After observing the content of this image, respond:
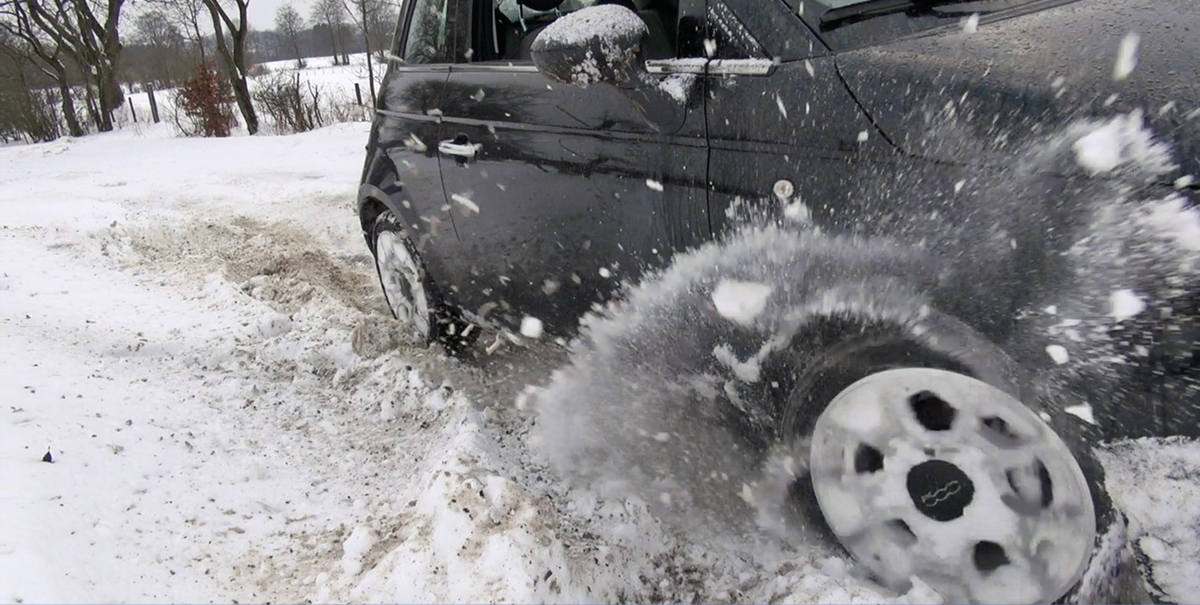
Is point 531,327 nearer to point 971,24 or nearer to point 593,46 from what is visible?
point 593,46

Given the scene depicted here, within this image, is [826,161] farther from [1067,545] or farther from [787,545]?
[787,545]

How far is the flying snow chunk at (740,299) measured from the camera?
1862 millimetres

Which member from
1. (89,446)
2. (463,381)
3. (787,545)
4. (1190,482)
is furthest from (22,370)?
(1190,482)

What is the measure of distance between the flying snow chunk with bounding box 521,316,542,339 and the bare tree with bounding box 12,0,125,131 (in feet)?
87.8

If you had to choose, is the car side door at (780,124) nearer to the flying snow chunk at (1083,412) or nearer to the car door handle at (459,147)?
the flying snow chunk at (1083,412)

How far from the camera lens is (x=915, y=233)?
4.98ft

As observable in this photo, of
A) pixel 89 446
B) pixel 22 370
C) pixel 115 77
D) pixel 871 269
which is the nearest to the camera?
pixel 871 269

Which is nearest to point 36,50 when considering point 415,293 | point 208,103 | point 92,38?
point 92,38

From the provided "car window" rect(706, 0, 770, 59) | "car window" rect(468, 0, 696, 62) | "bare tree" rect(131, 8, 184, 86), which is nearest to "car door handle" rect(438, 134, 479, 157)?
"car window" rect(468, 0, 696, 62)

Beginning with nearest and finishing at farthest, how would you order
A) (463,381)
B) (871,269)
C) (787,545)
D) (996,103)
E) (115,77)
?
(996,103), (871,269), (787,545), (463,381), (115,77)

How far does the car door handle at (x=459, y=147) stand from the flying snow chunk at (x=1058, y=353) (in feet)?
6.82

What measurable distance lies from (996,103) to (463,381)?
2.62m

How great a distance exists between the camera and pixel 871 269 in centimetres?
160

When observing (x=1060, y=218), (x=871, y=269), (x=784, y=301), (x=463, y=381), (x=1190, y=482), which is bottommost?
(x=463, y=381)
